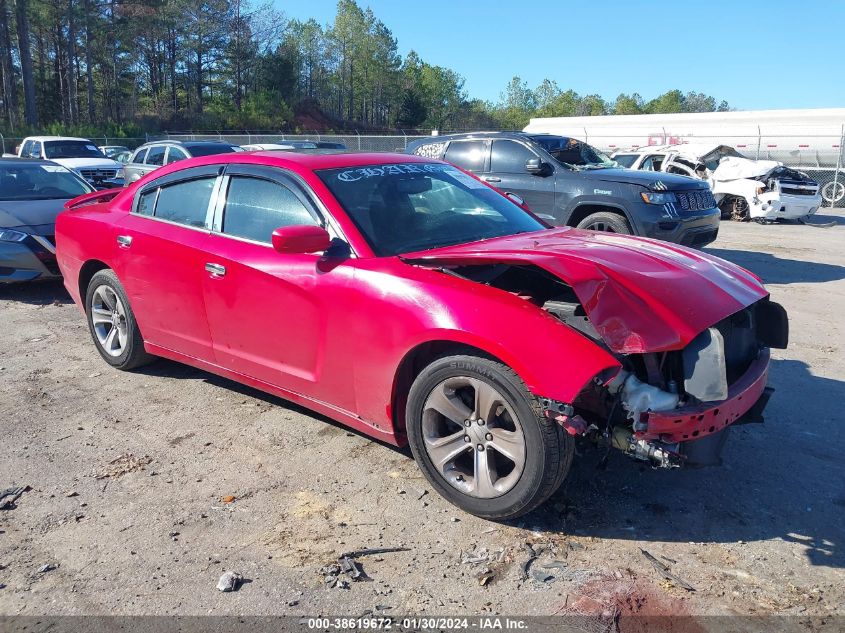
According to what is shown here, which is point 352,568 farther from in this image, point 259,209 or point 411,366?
point 259,209

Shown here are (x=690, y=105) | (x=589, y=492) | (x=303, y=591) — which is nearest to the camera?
(x=303, y=591)

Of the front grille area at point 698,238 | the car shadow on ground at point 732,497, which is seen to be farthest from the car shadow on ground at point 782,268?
the car shadow on ground at point 732,497

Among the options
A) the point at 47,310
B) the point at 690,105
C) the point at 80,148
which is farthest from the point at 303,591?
the point at 690,105

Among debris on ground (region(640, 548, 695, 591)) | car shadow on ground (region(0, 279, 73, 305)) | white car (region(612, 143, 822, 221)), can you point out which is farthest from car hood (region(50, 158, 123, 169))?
debris on ground (region(640, 548, 695, 591))

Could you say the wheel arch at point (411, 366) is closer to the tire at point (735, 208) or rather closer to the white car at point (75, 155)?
the tire at point (735, 208)

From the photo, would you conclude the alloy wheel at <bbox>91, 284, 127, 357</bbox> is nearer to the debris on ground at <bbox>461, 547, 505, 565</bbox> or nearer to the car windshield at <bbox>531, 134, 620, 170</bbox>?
the debris on ground at <bbox>461, 547, 505, 565</bbox>

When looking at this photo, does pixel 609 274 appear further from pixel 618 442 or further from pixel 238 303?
pixel 238 303

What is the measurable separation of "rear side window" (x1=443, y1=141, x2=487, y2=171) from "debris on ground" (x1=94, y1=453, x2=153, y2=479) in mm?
7102

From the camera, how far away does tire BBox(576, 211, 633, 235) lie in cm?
874

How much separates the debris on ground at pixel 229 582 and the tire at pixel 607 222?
270 inches

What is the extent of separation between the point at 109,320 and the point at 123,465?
1.79 meters

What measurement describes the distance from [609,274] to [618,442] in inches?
29.3

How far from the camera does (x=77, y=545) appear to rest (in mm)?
3119

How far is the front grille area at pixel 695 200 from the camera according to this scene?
29.2 ft
